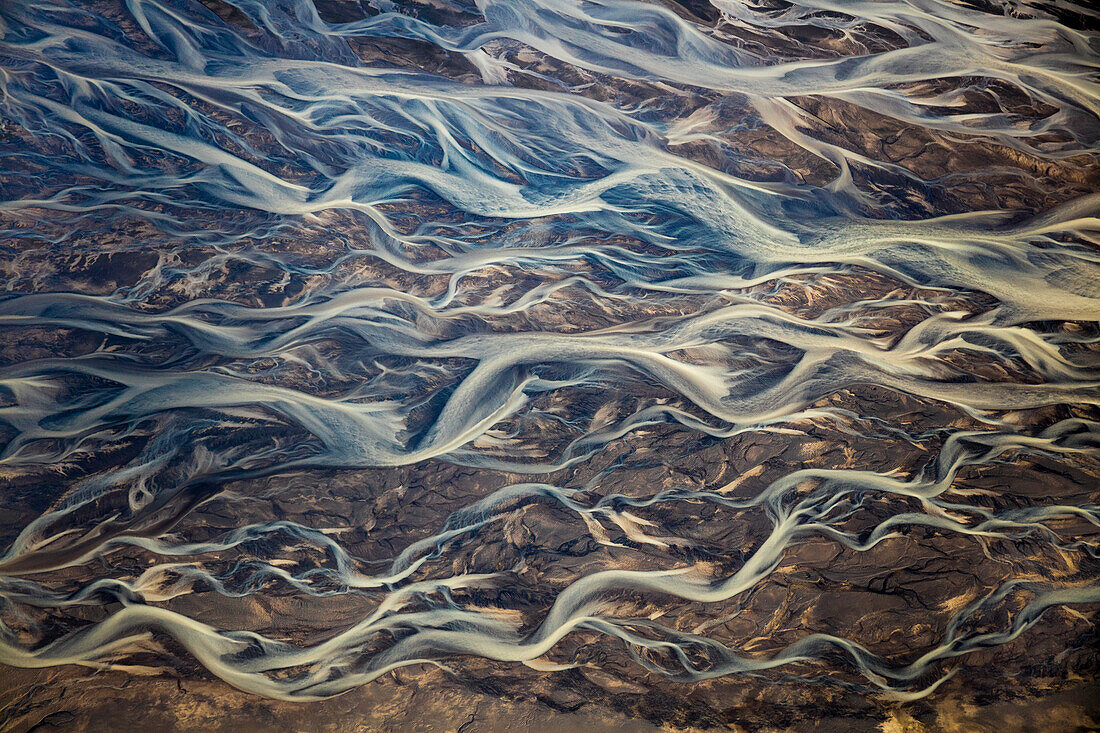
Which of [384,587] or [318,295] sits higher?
[318,295]

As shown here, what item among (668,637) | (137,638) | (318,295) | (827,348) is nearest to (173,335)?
(318,295)

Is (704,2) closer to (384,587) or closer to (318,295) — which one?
(318,295)

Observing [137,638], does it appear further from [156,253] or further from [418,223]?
[418,223]

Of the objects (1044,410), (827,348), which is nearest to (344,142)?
(827,348)

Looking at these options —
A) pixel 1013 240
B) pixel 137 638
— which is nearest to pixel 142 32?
pixel 137 638

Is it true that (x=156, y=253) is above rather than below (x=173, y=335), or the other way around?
above

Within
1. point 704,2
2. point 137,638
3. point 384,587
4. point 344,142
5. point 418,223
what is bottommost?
point 137,638

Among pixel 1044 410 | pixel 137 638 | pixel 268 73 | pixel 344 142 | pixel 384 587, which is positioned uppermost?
pixel 268 73

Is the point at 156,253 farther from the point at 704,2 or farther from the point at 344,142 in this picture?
the point at 704,2
